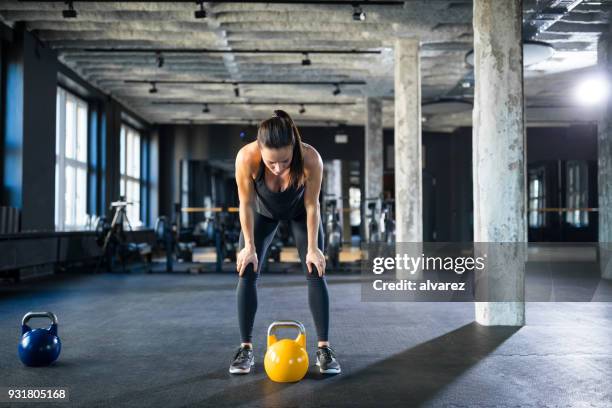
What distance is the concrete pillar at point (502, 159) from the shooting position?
3.99 meters

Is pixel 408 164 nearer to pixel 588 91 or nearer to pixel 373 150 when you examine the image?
pixel 373 150

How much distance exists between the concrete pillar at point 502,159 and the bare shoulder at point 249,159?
2.03 meters

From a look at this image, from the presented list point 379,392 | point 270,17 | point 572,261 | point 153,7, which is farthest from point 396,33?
point 379,392

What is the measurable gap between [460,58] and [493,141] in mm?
5833

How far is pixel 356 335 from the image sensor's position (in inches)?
142

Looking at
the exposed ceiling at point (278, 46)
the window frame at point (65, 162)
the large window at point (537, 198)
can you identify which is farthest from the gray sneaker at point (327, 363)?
the large window at point (537, 198)

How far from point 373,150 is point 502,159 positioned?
748 centimetres

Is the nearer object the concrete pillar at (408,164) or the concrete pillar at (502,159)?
the concrete pillar at (502,159)

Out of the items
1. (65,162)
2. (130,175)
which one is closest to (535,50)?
(65,162)

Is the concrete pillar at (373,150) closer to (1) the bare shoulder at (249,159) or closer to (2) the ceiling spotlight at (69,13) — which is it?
(2) the ceiling spotlight at (69,13)

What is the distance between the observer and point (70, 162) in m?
10.2

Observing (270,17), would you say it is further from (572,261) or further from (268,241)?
(572,261)

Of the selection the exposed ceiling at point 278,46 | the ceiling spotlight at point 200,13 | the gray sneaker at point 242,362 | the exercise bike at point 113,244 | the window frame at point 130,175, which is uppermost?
the exposed ceiling at point 278,46

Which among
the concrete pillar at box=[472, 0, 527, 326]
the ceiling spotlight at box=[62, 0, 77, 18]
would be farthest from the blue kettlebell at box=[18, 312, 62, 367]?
the ceiling spotlight at box=[62, 0, 77, 18]
